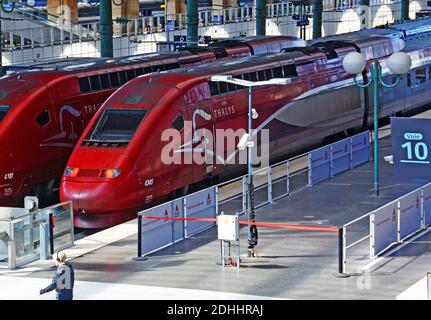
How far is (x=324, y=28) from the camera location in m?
89.6

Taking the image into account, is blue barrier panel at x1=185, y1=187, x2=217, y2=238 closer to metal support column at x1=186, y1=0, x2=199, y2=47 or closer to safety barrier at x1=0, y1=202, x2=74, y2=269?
safety barrier at x1=0, y1=202, x2=74, y2=269

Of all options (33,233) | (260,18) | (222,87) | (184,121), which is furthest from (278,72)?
(260,18)

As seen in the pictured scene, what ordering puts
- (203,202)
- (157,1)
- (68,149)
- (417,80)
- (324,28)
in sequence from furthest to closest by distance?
(157,1), (324,28), (417,80), (68,149), (203,202)

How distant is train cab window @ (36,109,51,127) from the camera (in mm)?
34562

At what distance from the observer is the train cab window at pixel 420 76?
50709 mm

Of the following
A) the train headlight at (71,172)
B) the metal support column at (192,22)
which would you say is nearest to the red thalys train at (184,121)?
the train headlight at (71,172)

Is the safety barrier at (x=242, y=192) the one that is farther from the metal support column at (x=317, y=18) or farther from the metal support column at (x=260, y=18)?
the metal support column at (x=317, y=18)

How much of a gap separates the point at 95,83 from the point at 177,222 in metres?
8.90

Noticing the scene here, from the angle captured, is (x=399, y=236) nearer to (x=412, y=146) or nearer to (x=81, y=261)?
(x=412, y=146)

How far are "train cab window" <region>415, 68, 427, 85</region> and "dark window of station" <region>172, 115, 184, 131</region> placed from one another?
19148 millimetres

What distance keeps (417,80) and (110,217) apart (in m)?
22.5

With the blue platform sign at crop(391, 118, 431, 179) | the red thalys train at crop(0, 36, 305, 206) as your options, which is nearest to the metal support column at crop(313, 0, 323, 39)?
the red thalys train at crop(0, 36, 305, 206)

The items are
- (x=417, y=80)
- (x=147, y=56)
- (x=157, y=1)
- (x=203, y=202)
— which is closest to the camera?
(x=203, y=202)
